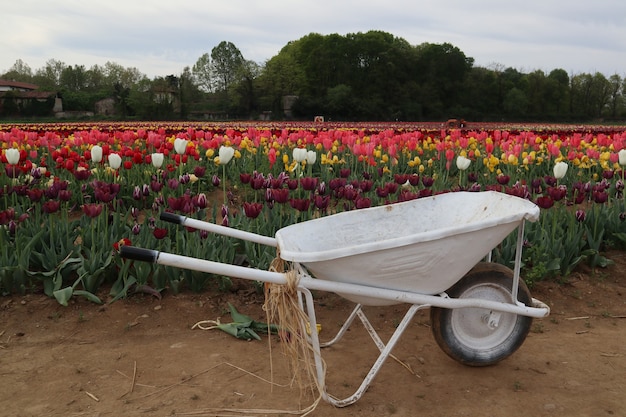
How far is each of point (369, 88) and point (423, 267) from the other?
209 feet

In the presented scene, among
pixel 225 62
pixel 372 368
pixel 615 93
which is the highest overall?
pixel 225 62

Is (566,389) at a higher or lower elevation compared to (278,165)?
lower

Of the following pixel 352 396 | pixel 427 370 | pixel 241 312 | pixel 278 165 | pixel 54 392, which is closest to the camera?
pixel 352 396

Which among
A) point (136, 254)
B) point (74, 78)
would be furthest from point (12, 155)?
point (74, 78)

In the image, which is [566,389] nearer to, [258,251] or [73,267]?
[258,251]

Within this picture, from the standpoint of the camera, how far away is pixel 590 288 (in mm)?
4289

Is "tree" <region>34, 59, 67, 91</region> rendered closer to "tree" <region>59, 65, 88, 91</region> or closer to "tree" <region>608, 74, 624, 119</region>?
"tree" <region>59, 65, 88, 91</region>

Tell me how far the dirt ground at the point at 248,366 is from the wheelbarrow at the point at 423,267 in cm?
19

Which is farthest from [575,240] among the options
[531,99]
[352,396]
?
[531,99]

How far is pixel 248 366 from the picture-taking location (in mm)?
3057

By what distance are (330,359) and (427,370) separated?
0.50 metres

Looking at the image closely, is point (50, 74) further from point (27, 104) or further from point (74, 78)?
point (27, 104)

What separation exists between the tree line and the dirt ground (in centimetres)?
4090

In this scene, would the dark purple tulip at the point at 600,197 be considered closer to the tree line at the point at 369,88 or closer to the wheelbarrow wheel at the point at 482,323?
the wheelbarrow wheel at the point at 482,323
